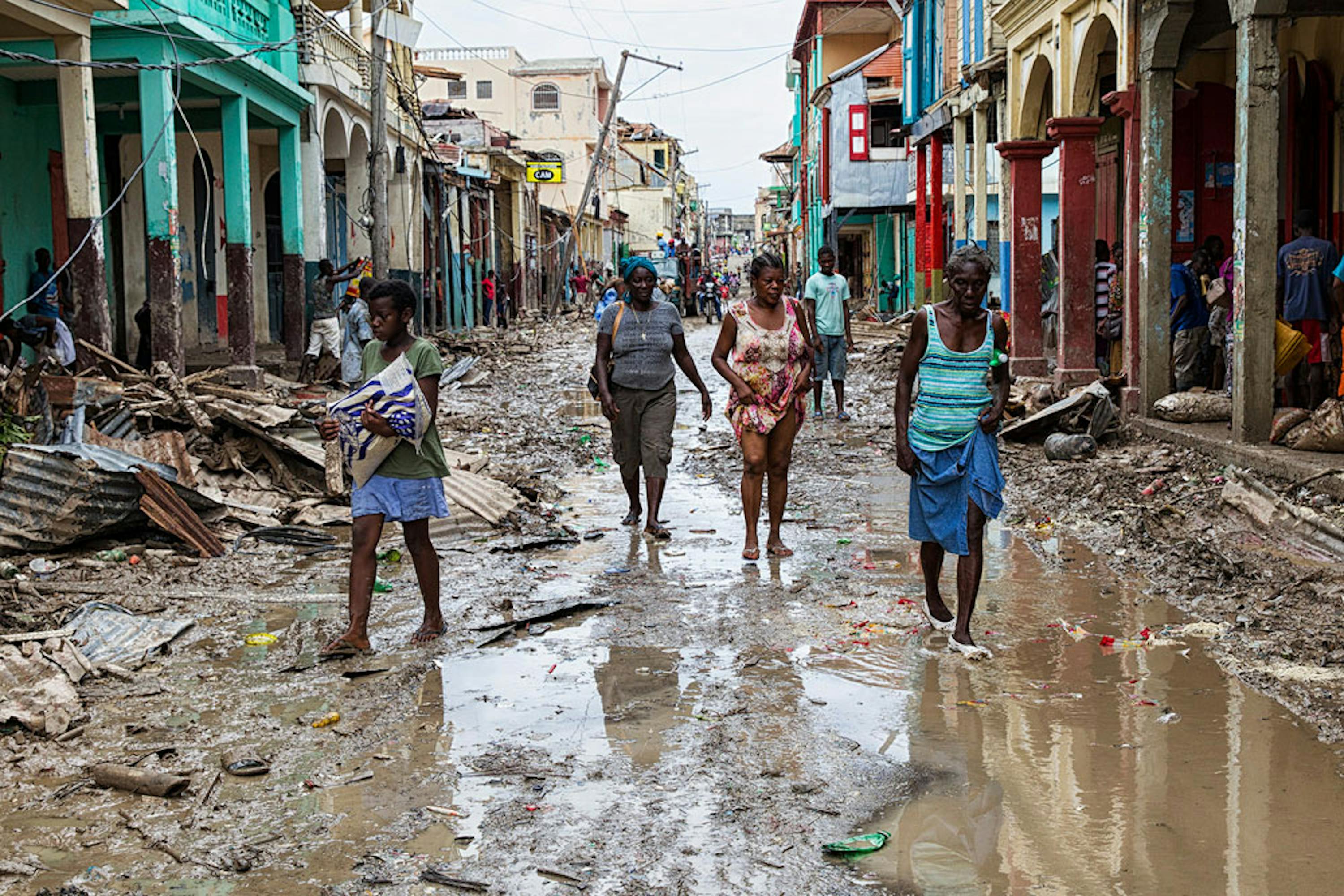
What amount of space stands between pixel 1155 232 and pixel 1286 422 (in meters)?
2.91

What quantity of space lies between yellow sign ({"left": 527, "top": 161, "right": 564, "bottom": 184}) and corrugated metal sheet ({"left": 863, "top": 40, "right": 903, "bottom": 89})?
11.1 metres

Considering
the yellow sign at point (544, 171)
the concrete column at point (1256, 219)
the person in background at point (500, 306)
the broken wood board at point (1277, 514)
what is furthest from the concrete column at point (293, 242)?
the yellow sign at point (544, 171)

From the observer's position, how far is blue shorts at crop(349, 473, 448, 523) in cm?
577

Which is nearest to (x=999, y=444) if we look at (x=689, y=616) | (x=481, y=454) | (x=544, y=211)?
(x=481, y=454)

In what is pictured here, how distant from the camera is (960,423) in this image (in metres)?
5.68

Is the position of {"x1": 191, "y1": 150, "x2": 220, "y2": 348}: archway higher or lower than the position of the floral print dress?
higher

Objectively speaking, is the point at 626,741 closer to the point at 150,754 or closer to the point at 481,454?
the point at 150,754

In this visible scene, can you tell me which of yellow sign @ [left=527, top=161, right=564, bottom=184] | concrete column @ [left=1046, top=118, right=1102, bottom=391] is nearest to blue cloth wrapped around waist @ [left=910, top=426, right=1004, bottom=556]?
concrete column @ [left=1046, top=118, right=1102, bottom=391]

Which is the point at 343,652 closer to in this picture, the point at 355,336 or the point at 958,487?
the point at 958,487

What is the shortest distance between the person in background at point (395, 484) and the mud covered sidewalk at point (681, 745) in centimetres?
18

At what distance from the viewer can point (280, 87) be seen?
18.0 m

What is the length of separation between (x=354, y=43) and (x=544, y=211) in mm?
30672

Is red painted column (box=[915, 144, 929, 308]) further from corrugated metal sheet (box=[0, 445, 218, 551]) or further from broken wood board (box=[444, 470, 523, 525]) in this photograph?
corrugated metal sheet (box=[0, 445, 218, 551])

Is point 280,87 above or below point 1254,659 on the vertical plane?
above
